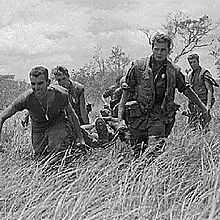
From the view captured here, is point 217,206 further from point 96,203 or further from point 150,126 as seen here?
point 150,126

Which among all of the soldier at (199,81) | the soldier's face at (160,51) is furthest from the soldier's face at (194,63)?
the soldier's face at (160,51)

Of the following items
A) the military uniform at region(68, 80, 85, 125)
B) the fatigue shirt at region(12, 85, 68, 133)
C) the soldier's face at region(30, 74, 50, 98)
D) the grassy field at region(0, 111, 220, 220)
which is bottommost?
the grassy field at region(0, 111, 220, 220)

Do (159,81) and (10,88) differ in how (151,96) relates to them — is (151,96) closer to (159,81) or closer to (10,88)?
(159,81)

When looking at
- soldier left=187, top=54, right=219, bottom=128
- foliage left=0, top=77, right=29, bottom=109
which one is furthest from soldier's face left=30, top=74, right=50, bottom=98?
foliage left=0, top=77, right=29, bottom=109

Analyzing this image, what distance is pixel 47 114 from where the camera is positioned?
17.4 feet

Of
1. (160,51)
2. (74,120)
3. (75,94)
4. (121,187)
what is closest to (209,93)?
(75,94)

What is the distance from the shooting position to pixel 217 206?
3.07 meters

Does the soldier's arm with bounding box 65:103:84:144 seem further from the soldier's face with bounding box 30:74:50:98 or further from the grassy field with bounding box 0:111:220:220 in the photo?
the soldier's face with bounding box 30:74:50:98

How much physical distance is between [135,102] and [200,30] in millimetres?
28742

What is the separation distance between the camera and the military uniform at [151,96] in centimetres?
543

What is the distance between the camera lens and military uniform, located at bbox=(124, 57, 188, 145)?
5.43m

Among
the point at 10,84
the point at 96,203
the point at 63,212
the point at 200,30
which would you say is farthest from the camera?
the point at 10,84

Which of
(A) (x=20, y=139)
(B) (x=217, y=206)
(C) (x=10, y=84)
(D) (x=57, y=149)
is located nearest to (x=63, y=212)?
(B) (x=217, y=206)

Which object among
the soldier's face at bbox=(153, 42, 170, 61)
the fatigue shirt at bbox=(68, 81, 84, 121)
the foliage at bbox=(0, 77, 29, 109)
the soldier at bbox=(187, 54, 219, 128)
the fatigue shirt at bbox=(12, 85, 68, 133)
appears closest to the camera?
the fatigue shirt at bbox=(12, 85, 68, 133)
